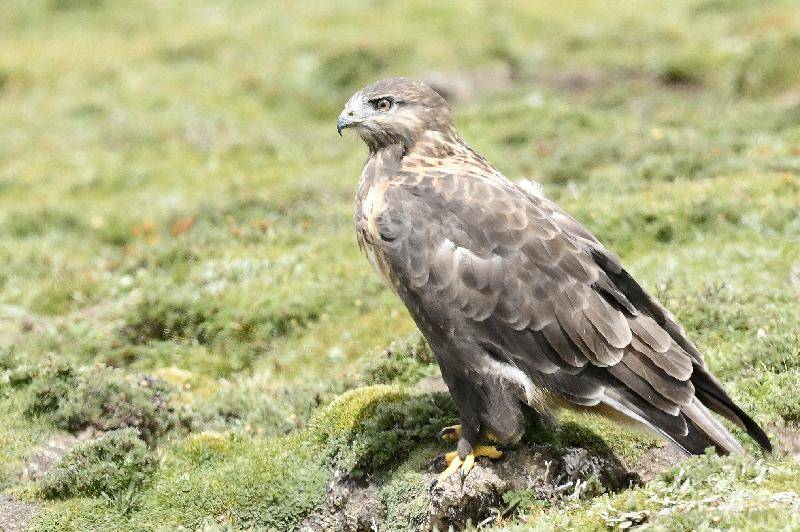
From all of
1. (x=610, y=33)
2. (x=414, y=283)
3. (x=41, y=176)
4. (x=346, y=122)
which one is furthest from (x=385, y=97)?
(x=610, y=33)

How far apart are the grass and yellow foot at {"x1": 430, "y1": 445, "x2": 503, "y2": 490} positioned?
322mm

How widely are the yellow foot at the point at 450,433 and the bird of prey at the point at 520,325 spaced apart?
0.36 m

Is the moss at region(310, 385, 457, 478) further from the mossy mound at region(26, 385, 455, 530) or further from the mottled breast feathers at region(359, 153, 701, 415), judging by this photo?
the mottled breast feathers at region(359, 153, 701, 415)

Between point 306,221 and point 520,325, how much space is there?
280 inches

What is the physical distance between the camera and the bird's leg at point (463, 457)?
7.45m

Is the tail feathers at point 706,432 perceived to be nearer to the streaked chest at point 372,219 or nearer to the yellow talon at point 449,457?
the yellow talon at point 449,457

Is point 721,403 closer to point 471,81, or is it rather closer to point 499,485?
point 499,485

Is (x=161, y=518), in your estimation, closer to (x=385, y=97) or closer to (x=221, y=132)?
(x=385, y=97)

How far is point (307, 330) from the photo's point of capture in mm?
11375

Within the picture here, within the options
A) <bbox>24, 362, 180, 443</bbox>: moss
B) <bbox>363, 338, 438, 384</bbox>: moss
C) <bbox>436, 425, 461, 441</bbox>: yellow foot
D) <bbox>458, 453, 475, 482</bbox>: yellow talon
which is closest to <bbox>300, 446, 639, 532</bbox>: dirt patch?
<bbox>458, 453, 475, 482</bbox>: yellow talon

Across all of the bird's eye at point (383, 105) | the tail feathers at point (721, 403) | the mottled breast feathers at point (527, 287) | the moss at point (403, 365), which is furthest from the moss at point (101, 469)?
the tail feathers at point (721, 403)

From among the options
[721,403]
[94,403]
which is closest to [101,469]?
[94,403]

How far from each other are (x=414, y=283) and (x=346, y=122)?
5.91ft

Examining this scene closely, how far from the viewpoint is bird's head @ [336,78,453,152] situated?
8422mm
